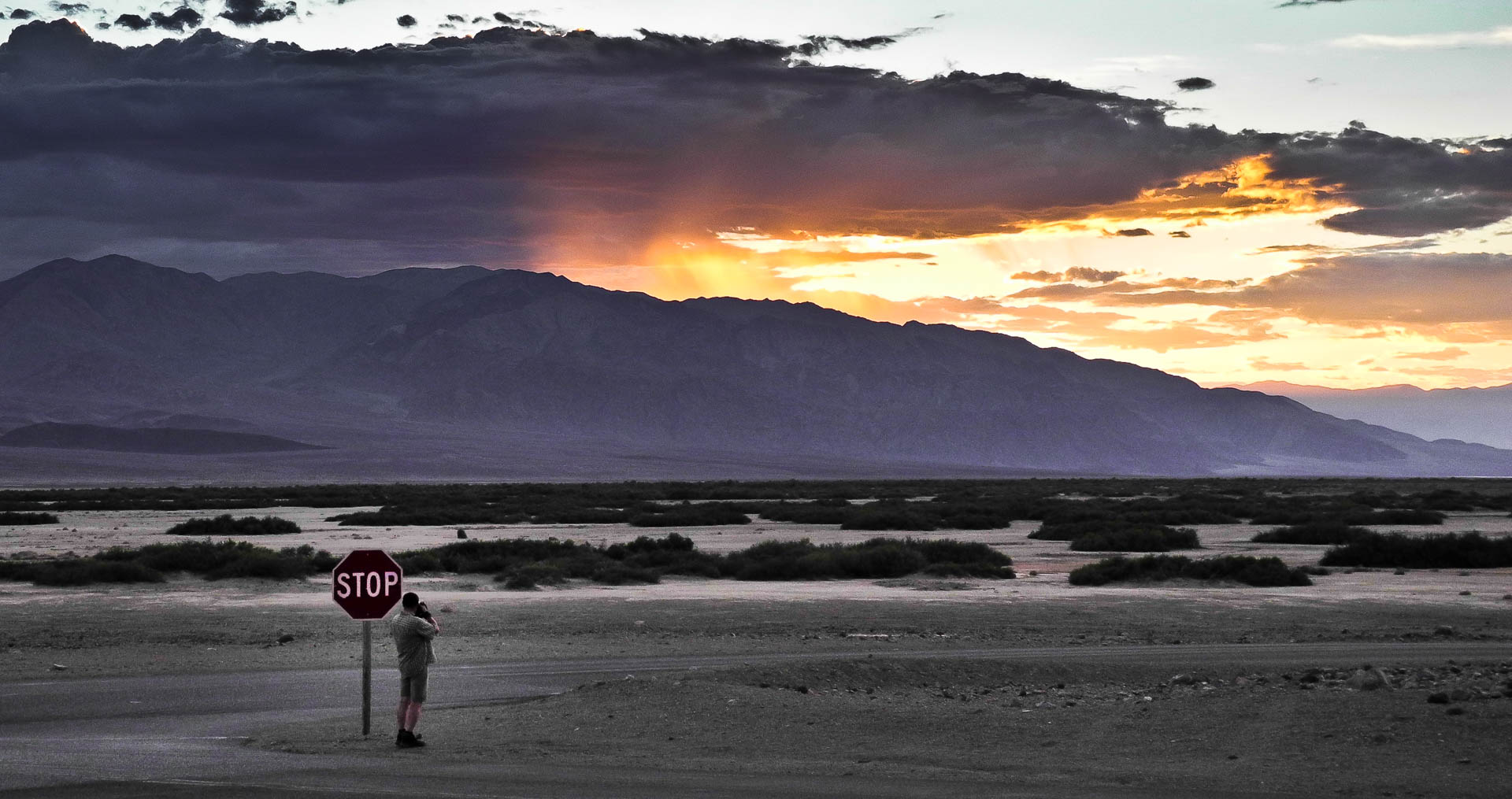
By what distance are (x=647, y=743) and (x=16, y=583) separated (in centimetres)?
2388

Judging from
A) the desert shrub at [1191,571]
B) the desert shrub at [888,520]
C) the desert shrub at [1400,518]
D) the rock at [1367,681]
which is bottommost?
the rock at [1367,681]

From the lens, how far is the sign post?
13.3m

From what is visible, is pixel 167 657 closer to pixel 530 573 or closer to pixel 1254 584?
pixel 530 573

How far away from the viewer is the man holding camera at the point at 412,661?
13047 millimetres


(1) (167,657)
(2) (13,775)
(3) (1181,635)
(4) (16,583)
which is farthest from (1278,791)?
(4) (16,583)

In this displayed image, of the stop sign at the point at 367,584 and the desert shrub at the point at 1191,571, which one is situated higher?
the stop sign at the point at 367,584

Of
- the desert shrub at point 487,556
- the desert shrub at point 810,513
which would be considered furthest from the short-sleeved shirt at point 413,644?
the desert shrub at point 810,513

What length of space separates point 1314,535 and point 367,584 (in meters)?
41.1

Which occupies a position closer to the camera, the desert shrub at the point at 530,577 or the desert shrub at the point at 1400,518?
the desert shrub at the point at 530,577

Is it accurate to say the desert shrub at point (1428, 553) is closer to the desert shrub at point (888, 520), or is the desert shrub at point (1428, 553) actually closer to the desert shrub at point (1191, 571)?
the desert shrub at point (1191, 571)

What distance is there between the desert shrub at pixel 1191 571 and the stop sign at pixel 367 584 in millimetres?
21533

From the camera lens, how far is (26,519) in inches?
2500

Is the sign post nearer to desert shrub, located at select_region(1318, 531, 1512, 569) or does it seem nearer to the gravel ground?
the gravel ground

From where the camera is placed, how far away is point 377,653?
2153cm
